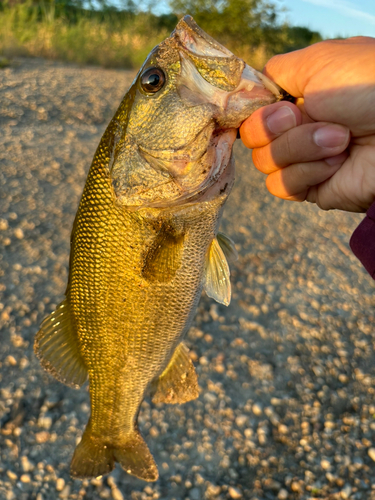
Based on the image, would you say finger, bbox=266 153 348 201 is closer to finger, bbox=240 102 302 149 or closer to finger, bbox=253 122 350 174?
finger, bbox=253 122 350 174

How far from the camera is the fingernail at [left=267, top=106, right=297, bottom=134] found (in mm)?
1664

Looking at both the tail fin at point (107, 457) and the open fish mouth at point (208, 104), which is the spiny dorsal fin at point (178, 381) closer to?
the tail fin at point (107, 457)

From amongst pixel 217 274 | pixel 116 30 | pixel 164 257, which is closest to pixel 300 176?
pixel 217 274

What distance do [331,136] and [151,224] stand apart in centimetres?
83

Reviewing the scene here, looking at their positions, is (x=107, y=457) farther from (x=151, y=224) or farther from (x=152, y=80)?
(x=152, y=80)

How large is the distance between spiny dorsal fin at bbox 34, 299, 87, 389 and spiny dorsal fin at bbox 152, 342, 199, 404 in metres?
0.45

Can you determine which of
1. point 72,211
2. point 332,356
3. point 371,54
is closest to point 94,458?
point 371,54

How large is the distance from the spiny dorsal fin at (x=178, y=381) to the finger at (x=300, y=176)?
100 cm

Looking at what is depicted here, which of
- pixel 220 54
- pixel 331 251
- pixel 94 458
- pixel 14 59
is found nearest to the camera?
pixel 220 54

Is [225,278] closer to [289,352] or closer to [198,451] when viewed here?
[198,451]

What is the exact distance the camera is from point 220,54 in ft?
4.93

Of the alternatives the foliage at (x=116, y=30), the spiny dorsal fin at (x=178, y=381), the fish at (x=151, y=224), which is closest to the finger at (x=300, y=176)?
the fish at (x=151, y=224)

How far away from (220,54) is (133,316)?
114cm

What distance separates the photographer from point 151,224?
171 cm
